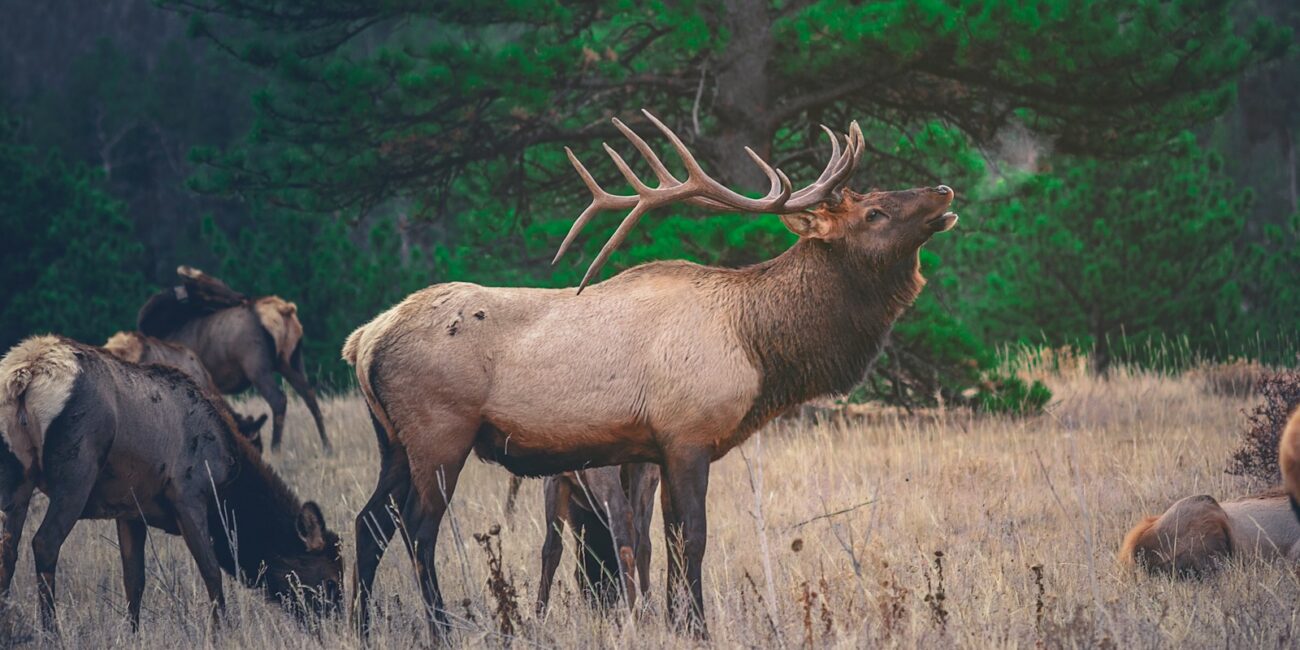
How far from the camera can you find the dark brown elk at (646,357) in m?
5.60

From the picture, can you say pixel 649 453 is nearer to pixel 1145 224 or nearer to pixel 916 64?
pixel 916 64

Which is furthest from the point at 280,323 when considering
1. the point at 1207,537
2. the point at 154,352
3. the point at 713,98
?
the point at 1207,537

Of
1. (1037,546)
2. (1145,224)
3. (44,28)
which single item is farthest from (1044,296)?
(44,28)

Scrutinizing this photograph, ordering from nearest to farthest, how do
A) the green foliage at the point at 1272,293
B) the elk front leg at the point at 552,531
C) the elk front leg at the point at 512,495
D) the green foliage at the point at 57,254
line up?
the elk front leg at the point at 552,531, the elk front leg at the point at 512,495, the green foliage at the point at 1272,293, the green foliage at the point at 57,254

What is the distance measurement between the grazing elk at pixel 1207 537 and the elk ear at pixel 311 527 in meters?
3.95

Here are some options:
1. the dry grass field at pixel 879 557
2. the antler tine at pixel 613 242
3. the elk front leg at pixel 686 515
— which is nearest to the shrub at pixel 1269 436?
the dry grass field at pixel 879 557

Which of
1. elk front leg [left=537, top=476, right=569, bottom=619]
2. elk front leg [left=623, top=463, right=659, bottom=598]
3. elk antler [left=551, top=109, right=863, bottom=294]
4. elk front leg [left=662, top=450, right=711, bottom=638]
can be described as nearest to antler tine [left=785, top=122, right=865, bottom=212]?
elk antler [left=551, top=109, right=863, bottom=294]

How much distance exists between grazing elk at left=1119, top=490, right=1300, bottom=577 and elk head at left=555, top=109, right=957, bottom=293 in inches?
70.8

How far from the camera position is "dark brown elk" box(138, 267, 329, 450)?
40.8 feet

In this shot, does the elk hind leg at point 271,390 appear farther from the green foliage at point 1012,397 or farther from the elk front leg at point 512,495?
the green foliage at point 1012,397

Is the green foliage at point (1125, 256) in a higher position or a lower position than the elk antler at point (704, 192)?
lower

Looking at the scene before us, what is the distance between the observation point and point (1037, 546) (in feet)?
22.0

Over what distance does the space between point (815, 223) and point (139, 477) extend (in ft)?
11.7

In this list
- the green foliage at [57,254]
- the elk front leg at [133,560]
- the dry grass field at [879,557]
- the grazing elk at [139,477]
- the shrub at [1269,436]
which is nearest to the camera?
the dry grass field at [879,557]
